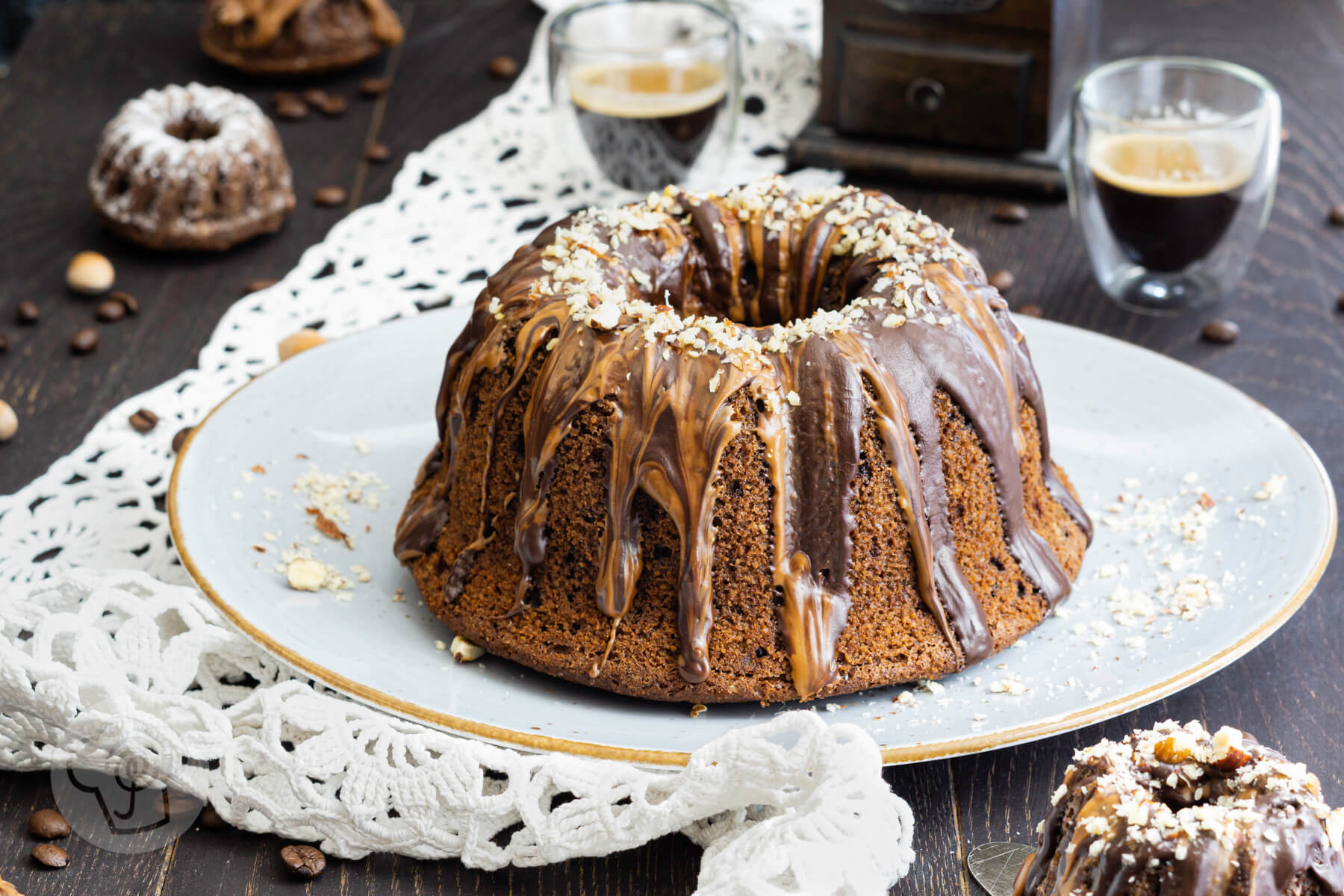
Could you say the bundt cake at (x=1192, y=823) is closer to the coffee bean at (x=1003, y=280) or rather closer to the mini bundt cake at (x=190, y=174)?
the coffee bean at (x=1003, y=280)

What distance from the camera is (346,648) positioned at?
64.2 inches

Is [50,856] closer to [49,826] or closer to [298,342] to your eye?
[49,826]

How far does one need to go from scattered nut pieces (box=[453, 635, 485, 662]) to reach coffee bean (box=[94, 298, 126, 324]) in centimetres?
123

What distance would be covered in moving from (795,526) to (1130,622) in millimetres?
404

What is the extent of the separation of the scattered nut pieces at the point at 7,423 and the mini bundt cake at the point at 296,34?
4.08 feet

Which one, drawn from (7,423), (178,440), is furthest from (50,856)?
(7,423)

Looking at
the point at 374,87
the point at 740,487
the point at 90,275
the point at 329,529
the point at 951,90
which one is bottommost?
the point at 374,87

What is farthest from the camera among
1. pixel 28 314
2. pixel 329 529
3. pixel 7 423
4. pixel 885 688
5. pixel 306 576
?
pixel 28 314

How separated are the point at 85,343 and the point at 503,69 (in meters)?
1.23

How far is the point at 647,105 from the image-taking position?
2752 mm

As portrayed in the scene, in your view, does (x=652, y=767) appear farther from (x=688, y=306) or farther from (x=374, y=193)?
(x=374, y=193)

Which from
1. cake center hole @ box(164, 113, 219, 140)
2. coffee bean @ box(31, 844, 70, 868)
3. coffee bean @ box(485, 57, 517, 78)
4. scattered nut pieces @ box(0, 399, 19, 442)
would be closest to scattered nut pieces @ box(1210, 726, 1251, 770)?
coffee bean @ box(31, 844, 70, 868)

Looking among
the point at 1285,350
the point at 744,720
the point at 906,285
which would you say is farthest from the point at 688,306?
the point at 1285,350

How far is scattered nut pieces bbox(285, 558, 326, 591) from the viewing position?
1739 millimetres
